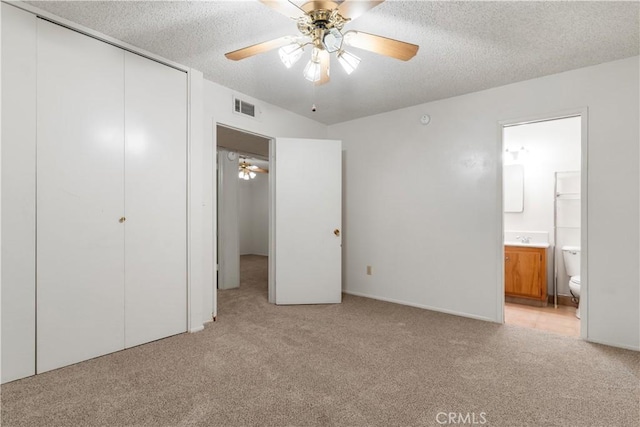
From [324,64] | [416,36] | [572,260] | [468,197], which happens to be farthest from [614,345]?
[324,64]

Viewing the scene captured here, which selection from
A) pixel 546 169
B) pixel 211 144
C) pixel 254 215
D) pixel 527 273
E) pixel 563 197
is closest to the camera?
pixel 211 144

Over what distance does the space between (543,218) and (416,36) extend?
11.1ft

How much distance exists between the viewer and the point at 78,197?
2.23 meters

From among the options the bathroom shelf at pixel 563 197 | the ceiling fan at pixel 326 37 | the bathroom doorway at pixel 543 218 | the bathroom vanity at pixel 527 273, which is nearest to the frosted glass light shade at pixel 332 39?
the ceiling fan at pixel 326 37

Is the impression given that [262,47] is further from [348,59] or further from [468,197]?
[468,197]

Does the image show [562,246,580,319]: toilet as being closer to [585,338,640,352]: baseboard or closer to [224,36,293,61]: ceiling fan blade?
[585,338,640,352]: baseboard

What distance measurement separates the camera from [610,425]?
160cm

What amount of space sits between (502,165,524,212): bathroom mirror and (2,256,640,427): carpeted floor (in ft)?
6.80

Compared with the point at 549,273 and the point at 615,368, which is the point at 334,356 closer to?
the point at 615,368

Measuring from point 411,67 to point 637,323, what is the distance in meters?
2.87

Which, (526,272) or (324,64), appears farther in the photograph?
(526,272)

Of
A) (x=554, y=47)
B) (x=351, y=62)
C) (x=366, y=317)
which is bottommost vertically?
(x=366, y=317)

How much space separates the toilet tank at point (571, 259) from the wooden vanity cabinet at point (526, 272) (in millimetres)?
341

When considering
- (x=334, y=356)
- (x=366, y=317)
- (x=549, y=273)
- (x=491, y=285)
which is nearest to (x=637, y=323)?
(x=491, y=285)
